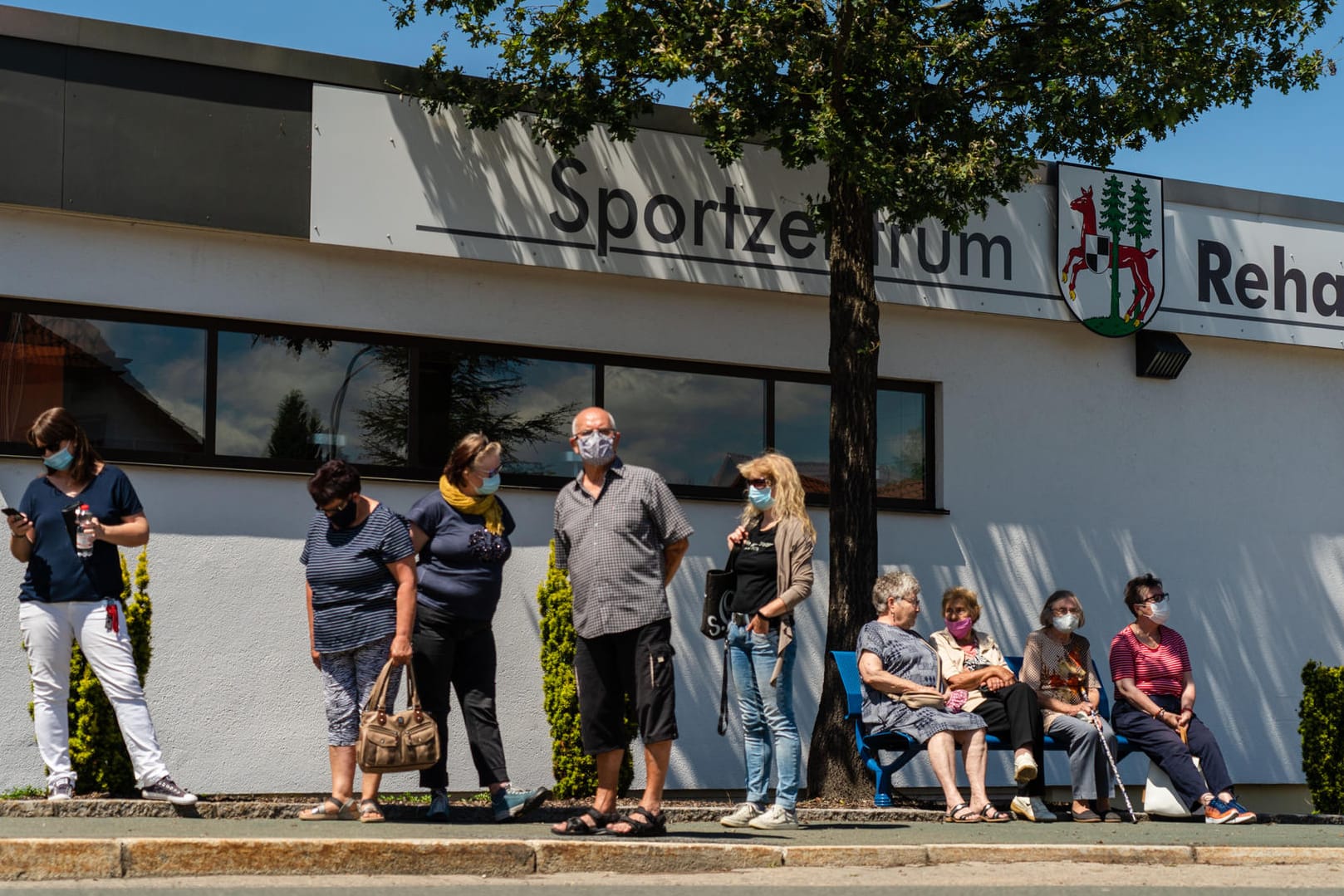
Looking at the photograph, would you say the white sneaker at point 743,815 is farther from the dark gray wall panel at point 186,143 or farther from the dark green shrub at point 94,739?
the dark gray wall panel at point 186,143

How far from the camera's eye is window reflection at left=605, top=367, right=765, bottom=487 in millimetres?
11148

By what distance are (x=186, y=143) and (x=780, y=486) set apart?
4246 mm

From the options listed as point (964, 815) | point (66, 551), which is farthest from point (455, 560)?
point (964, 815)

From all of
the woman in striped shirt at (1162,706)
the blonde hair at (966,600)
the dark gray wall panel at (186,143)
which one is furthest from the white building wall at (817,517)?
the woman in striped shirt at (1162,706)

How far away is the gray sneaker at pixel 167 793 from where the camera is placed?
743 centimetres

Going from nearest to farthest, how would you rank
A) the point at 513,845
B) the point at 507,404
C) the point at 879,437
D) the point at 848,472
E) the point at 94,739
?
the point at 513,845 → the point at 94,739 → the point at 848,472 → the point at 507,404 → the point at 879,437

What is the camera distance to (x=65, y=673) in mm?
7590

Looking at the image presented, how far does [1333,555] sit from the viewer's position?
13.0 metres

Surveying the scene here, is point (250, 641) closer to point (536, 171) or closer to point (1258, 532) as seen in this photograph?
point (536, 171)

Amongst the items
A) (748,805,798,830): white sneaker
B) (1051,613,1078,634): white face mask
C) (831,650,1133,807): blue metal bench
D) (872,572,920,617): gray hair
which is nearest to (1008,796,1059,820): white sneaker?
(831,650,1133,807): blue metal bench

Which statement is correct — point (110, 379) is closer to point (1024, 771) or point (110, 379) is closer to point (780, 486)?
point (780, 486)

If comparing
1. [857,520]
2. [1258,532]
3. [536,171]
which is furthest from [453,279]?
[1258,532]

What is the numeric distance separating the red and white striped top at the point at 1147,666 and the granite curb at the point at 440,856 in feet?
9.13

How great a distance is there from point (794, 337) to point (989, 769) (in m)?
3.40
